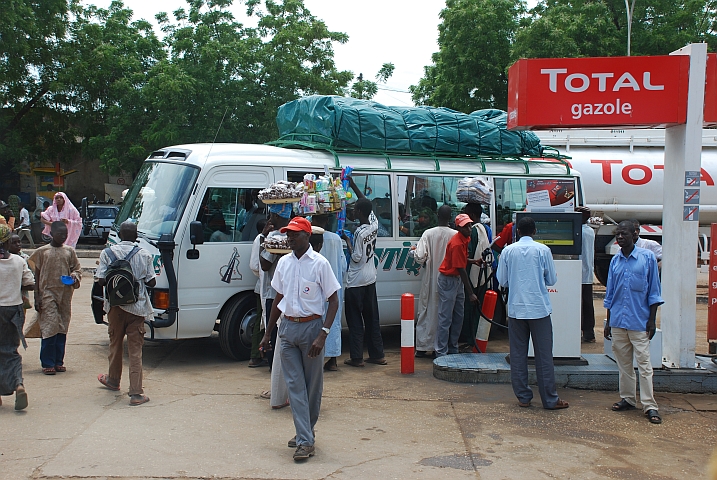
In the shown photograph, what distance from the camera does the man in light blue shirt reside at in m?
6.77

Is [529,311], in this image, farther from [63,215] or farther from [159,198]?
[63,215]

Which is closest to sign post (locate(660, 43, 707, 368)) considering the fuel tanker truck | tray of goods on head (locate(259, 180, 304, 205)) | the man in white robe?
the man in white robe

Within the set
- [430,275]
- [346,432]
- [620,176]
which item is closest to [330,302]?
[346,432]

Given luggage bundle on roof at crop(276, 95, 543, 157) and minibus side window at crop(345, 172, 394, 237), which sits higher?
luggage bundle on roof at crop(276, 95, 543, 157)

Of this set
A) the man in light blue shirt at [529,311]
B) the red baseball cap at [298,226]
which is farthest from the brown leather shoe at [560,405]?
the red baseball cap at [298,226]

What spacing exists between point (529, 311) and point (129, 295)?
3.60 meters

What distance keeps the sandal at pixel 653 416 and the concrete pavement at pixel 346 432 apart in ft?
0.27

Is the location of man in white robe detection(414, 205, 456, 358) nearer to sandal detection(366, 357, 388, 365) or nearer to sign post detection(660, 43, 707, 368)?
sandal detection(366, 357, 388, 365)

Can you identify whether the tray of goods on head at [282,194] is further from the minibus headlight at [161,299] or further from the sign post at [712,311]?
the sign post at [712,311]

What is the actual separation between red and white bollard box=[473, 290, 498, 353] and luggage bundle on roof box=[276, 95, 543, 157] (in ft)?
6.90

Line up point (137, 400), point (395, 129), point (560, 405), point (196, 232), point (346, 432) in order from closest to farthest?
1. point (346, 432)
2. point (137, 400)
3. point (560, 405)
4. point (196, 232)
5. point (395, 129)

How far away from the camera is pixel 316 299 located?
551cm

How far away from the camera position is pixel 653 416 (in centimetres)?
653

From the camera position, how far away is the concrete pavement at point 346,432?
5.20 metres
